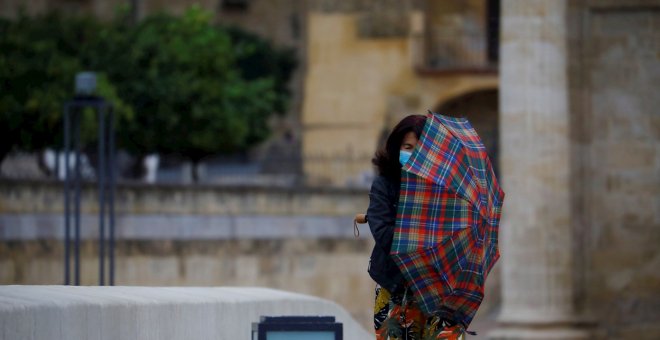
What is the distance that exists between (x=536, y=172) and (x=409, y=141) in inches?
595

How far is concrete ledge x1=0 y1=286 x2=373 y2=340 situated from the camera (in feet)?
36.0

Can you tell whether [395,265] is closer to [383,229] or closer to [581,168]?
[383,229]

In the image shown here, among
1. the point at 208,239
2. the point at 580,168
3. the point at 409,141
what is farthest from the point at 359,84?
the point at 409,141

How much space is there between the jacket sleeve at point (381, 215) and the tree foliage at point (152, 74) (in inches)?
1283

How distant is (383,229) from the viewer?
12172 mm

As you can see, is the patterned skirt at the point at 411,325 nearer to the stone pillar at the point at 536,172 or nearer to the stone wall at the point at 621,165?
the stone pillar at the point at 536,172

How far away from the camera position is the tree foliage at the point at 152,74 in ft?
152

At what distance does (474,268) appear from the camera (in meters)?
12.5

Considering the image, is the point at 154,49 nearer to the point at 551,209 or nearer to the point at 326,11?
the point at 326,11

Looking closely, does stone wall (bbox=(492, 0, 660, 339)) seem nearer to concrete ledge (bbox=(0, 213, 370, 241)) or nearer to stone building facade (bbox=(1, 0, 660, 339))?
stone building facade (bbox=(1, 0, 660, 339))

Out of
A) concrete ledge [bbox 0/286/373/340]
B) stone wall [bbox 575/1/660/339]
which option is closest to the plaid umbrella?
concrete ledge [bbox 0/286/373/340]

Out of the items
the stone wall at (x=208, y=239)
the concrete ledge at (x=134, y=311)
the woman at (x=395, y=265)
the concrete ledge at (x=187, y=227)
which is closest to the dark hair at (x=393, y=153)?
the woman at (x=395, y=265)

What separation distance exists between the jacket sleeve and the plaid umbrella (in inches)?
2.4

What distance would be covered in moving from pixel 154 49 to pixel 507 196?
1005 inches
